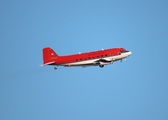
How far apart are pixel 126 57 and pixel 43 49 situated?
26886mm

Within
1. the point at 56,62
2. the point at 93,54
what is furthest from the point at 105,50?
the point at 56,62

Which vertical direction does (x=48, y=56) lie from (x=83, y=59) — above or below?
above

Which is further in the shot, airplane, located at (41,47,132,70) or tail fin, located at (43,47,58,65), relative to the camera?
tail fin, located at (43,47,58,65)

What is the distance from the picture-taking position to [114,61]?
481ft

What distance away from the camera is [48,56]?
146125 mm

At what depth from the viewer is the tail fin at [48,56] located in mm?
144750

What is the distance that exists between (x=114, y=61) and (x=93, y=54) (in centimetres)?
735

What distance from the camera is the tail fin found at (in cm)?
14475

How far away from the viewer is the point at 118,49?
14875 centimetres

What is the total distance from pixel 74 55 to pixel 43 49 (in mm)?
11050

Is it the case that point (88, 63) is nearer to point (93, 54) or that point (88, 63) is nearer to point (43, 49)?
point (93, 54)

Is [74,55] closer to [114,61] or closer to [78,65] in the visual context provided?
[78,65]

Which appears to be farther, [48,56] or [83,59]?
[48,56]

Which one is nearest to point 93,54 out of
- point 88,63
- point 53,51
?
point 88,63
